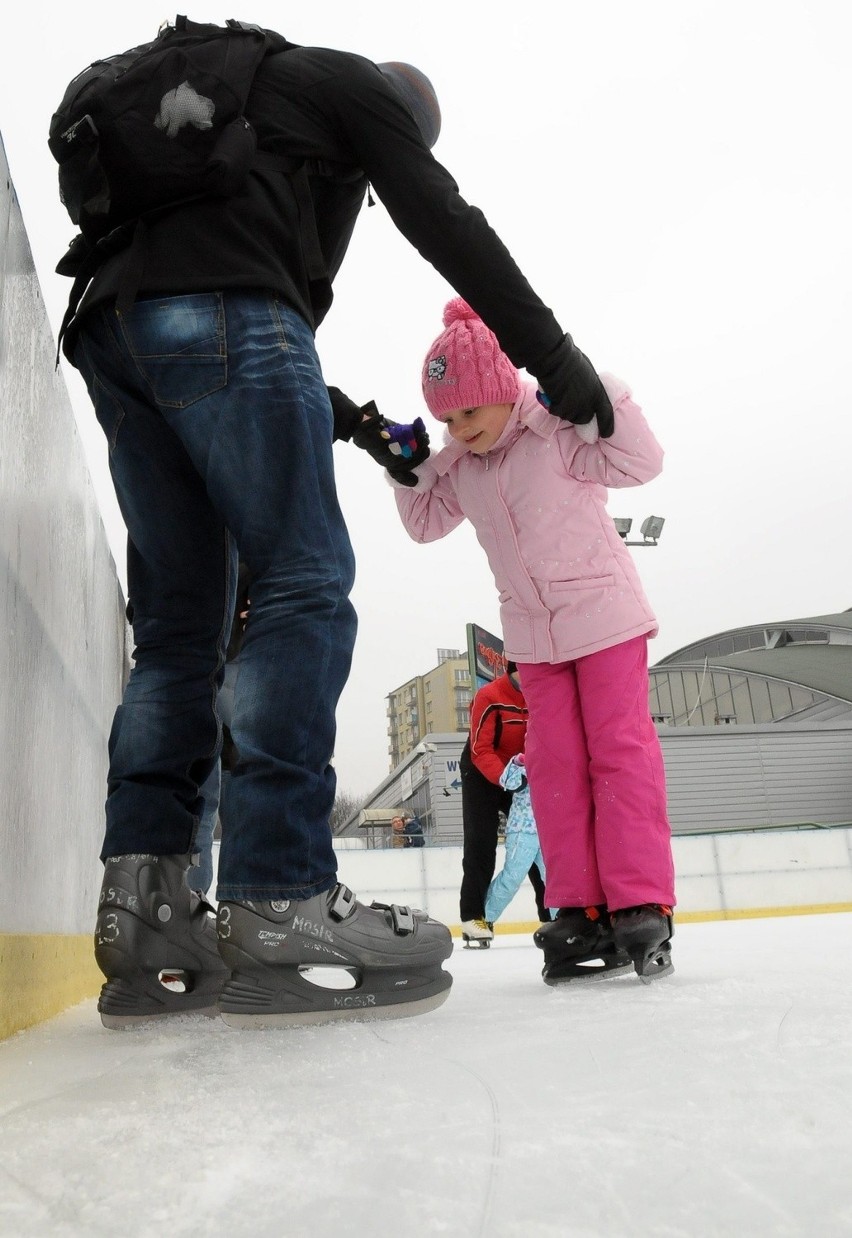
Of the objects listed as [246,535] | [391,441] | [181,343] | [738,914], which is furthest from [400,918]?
[738,914]

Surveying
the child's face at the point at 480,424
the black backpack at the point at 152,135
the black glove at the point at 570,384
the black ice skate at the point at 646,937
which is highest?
the black backpack at the point at 152,135

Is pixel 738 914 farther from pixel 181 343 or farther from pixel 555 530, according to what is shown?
pixel 181 343

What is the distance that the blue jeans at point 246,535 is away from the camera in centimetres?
100

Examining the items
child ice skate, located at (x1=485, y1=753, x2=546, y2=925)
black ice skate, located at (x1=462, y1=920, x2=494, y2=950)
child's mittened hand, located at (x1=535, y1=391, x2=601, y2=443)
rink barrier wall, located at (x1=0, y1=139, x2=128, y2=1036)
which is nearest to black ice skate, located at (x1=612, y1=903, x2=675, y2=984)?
child's mittened hand, located at (x1=535, y1=391, x2=601, y2=443)

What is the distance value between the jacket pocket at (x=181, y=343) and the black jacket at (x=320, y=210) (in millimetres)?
20

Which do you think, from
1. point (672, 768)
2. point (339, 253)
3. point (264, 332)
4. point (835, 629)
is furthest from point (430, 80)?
point (835, 629)

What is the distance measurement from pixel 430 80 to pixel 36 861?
4.35 ft

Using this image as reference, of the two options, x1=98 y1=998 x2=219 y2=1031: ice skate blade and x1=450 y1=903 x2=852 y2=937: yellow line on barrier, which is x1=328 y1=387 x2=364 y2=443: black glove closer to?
x1=98 y1=998 x2=219 y2=1031: ice skate blade

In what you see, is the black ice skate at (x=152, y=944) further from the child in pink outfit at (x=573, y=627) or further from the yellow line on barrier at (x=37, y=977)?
the child in pink outfit at (x=573, y=627)

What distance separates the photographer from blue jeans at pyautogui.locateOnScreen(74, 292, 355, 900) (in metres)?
1.00

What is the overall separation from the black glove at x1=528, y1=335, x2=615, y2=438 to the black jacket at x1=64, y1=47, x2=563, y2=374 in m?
0.10

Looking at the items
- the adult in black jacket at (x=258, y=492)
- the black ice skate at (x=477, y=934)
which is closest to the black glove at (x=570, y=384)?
the adult in black jacket at (x=258, y=492)

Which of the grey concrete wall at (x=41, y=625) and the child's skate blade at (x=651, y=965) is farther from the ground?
the grey concrete wall at (x=41, y=625)

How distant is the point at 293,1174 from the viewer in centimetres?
44
